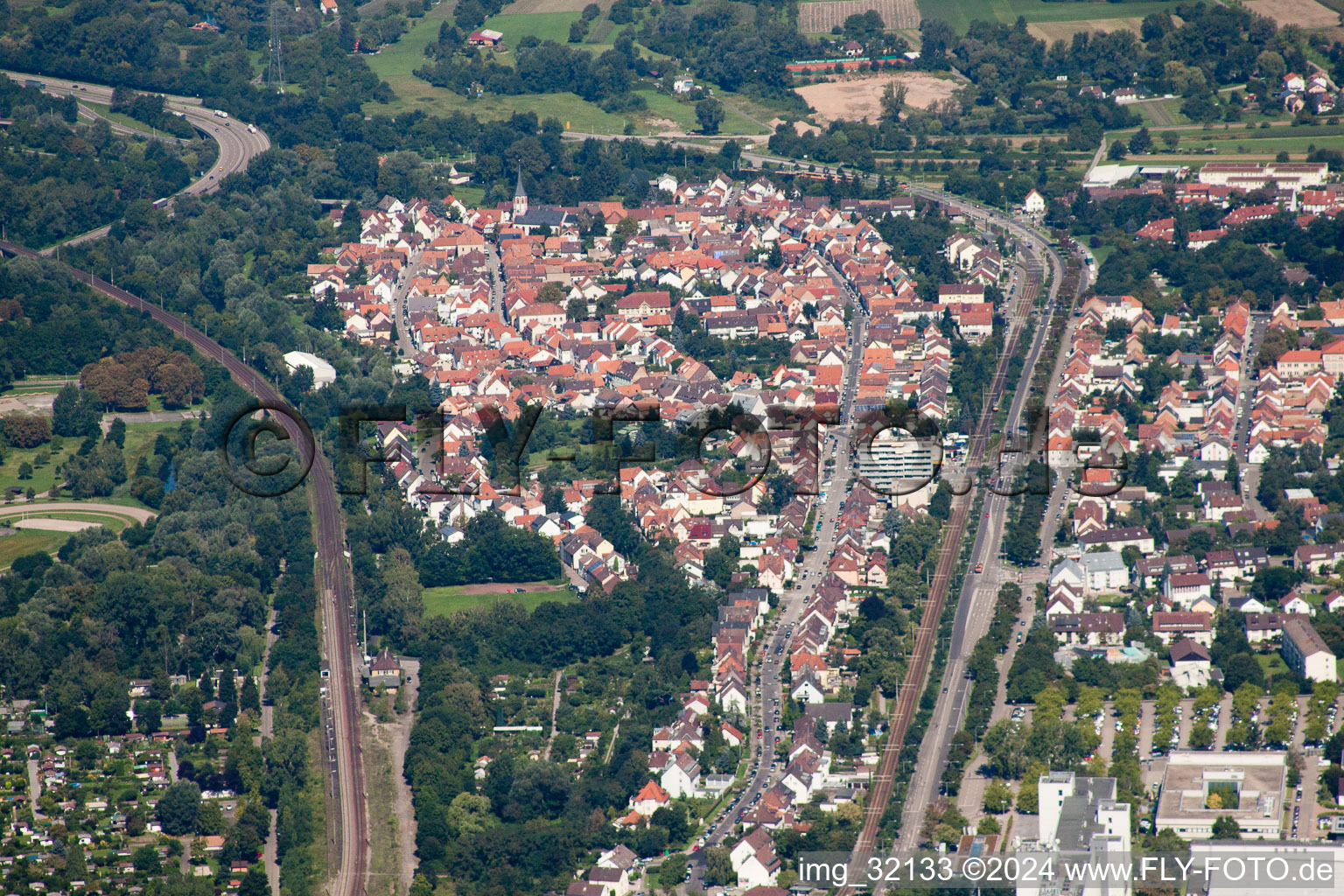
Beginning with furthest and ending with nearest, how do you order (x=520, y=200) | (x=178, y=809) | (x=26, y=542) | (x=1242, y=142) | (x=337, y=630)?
(x=1242, y=142)
(x=520, y=200)
(x=26, y=542)
(x=337, y=630)
(x=178, y=809)

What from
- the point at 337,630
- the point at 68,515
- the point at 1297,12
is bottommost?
the point at 68,515

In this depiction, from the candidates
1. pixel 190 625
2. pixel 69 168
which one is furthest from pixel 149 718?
pixel 69 168

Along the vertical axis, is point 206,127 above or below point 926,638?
below

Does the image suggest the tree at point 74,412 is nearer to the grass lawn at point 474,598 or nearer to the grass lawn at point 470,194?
the grass lawn at point 474,598

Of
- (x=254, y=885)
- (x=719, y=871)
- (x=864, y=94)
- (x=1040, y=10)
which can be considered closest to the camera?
(x=254, y=885)

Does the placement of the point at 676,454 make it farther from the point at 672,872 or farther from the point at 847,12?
the point at 847,12

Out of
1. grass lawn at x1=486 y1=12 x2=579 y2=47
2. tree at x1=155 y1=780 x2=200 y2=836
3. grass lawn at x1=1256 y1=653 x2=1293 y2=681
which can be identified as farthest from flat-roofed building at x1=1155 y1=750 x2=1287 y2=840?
grass lawn at x1=486 y1=12 x2=579 y2=47

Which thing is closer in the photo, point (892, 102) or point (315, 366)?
point (315, 366)

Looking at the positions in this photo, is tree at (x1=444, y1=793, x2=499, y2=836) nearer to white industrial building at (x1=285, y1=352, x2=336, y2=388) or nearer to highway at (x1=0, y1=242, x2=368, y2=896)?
highway at (x1=0, y1=242, x2=368, y2=896)
